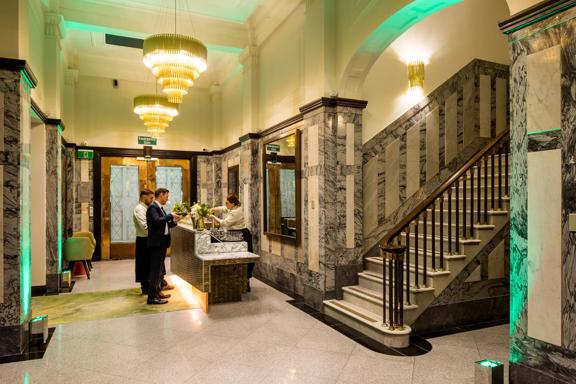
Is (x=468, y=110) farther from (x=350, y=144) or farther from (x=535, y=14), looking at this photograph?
(x=535, y=14)

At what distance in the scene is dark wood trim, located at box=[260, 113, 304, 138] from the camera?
6.37m

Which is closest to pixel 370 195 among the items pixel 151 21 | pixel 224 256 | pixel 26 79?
pixel 224 256

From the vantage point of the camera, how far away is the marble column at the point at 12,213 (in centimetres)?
402

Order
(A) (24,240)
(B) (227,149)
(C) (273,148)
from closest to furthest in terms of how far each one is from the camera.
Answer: (A) (24,240)
(C) (273,148)
(B) (227,149)

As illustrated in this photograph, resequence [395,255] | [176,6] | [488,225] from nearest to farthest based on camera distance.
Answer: [395,255] → [488,225] → [176,6]

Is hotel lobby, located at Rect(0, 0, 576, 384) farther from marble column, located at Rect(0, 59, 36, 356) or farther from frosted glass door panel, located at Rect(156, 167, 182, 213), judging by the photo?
frosted glass door panel, located at Rect(156, 167, 182, 213)

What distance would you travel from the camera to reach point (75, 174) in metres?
10.1

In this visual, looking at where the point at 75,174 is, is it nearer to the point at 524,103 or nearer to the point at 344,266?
the point at 344,266

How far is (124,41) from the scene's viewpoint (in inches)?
351

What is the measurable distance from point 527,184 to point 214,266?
4.35m

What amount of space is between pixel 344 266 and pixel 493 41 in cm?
511

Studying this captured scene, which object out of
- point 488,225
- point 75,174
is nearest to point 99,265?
Result: point 75,174

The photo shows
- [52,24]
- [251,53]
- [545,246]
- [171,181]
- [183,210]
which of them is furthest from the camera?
[171,181]

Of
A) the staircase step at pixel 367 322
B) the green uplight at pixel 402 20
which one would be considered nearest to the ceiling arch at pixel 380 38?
the green uplight at pixel 402 20
